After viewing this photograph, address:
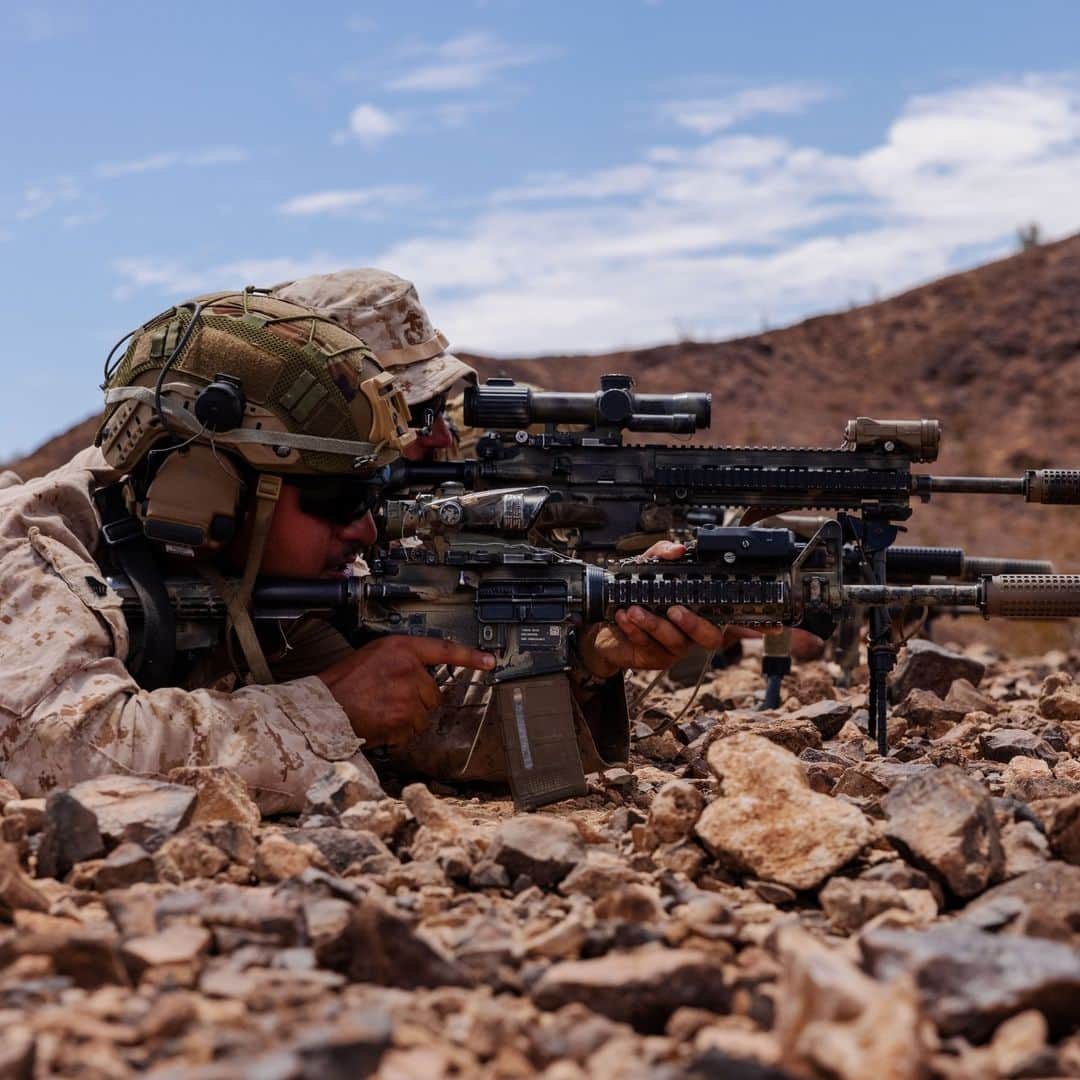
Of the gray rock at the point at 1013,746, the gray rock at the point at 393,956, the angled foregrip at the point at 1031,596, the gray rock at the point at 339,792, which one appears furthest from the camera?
the gray rock at the point at 1013,746

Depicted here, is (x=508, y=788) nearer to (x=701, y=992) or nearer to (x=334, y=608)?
(x=334, y=608)

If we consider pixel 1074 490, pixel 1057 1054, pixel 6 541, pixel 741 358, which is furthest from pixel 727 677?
pixel 741 358

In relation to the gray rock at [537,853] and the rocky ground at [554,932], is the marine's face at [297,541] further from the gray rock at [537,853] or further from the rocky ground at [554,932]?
the gray rock at [537,853]

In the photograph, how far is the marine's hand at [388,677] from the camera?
15.0ft

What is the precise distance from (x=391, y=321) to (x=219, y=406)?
6.93 feet

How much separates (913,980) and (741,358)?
24440 millimetres

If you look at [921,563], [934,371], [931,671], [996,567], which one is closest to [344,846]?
[921,563]

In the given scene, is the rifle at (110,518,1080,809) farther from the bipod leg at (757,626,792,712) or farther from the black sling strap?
the bipod leg at (757,626,792,712)

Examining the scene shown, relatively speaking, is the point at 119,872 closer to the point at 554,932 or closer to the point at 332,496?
the point at 554,932

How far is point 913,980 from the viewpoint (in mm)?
2354

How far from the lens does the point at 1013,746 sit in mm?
5129

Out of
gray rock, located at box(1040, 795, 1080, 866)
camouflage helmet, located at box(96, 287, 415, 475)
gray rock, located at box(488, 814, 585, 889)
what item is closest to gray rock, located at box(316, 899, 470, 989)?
gray rock, located at box(488, 814, 585, 889)

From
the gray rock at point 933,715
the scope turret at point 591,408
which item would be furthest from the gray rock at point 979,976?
the scope turret at point 591,408

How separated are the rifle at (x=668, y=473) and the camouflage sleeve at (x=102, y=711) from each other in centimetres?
213
